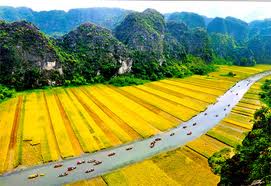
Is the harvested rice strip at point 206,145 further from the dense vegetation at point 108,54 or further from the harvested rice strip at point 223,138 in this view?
the dense vegetation at point 108,54

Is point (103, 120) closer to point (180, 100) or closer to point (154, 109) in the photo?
point (154, 109)

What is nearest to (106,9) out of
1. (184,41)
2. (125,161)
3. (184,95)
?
(184,41)

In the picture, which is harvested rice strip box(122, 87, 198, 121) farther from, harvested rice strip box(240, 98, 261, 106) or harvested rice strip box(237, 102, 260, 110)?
harvested rice strip box(240, 98, 261, 106)

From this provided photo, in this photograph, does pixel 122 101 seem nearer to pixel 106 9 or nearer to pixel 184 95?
pixel 184 95

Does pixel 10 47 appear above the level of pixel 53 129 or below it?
above

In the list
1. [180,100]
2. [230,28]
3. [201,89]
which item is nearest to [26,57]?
[180,100]

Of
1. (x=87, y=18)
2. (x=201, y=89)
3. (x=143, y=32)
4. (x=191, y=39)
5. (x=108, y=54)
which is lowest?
(x=201, y=89)

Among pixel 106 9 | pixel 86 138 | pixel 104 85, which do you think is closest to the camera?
pixel 86 138
